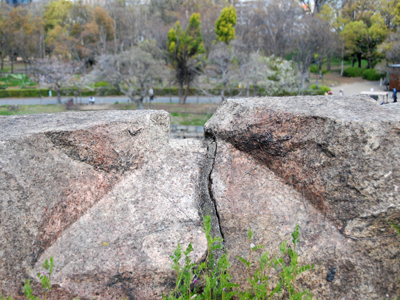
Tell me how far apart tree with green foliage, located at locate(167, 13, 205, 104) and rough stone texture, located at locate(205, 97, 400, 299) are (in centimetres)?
2545

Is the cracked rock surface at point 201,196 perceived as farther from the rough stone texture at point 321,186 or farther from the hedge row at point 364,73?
the hedge row at point 364,73

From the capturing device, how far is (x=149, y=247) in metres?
2.77

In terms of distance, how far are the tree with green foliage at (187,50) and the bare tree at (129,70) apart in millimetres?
4483

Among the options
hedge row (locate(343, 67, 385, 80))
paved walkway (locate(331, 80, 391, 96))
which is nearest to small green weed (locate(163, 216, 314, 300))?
paved walkway (locate(331, 80, 391, 96))

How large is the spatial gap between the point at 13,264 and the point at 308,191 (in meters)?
2.37

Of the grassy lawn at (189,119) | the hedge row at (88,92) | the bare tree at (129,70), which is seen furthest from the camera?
the hedge row at (88,92)

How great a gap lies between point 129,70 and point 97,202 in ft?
72.7

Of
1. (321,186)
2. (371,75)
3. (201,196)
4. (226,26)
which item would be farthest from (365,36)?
(201,196)

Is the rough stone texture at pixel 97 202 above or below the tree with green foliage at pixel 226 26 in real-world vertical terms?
below

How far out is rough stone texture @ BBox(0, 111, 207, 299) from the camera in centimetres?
263

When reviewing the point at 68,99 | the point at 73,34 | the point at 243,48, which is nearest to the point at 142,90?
the point at 68,99

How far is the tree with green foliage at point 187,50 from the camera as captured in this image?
28812 mm

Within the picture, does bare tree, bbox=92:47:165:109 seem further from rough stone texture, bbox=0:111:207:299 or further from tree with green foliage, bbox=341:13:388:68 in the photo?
tree with green foliage, bbox=341:13:388:68

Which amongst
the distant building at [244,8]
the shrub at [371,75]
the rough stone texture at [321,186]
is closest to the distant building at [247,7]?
the distant building at [244,8]
